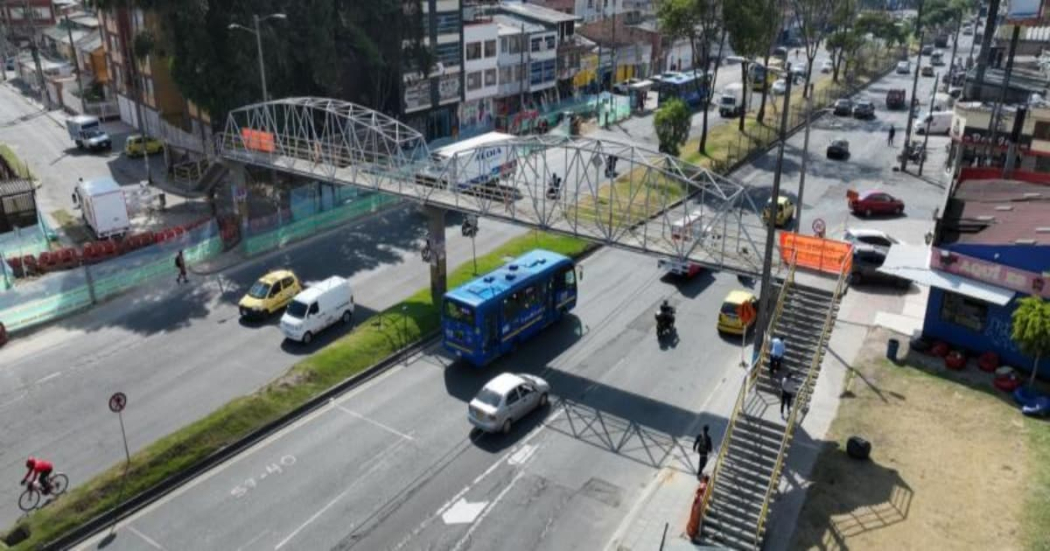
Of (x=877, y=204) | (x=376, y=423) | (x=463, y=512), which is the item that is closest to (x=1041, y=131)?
(x=877, y=204)

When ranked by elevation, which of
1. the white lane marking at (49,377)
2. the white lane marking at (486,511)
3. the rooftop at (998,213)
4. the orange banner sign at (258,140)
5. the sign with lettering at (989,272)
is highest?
the orange banner sign at (258,140)

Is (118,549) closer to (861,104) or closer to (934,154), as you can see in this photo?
(934,154)

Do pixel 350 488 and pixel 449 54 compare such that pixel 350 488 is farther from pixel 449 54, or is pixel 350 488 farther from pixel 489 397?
pixel 449 54

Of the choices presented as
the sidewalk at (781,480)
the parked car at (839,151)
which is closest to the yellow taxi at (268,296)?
the sidewalk at (781,480)

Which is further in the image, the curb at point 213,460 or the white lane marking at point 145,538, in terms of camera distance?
the curb at point 213,460

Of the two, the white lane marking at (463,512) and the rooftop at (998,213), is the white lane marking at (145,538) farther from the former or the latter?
the rooftop at (998,213)

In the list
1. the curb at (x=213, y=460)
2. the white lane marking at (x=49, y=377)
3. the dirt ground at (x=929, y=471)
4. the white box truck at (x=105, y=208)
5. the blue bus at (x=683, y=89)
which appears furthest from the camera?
the blue bus at (x=683, y=89)

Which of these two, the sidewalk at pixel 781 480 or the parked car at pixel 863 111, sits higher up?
the parked car at pixel 863 111

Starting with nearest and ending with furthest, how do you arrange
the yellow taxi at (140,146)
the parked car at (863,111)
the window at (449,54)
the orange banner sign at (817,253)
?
the orange banner sign at (817,253) < the yellow taxi at (140,146) < the window at (449,54) < the parked car at (863,111)
